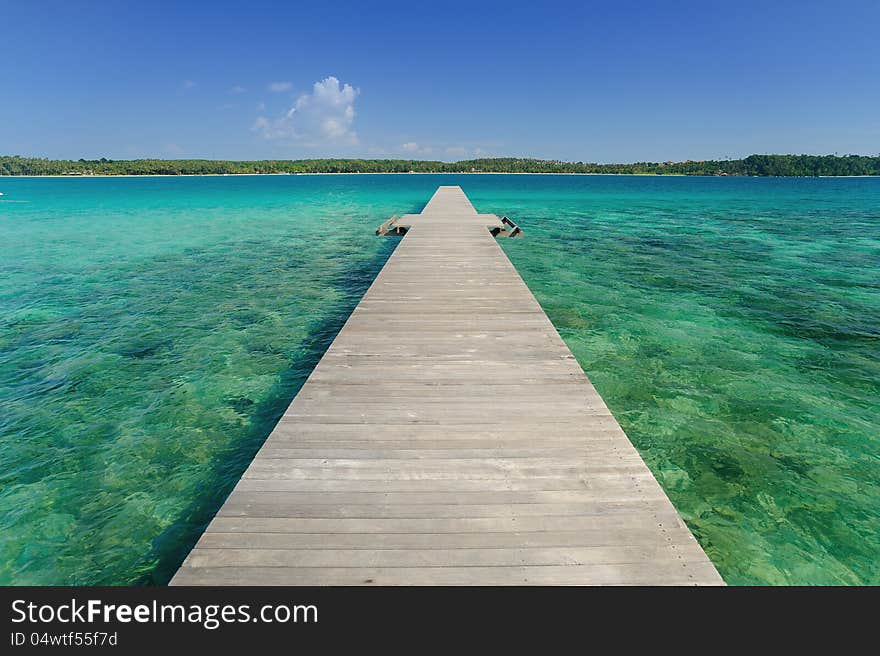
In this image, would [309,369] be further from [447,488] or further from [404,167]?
[404,167]

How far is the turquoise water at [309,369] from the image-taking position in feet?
14.5

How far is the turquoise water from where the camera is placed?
4410 millimetres

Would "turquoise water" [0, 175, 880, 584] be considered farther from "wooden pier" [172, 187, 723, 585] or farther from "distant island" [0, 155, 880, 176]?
"distant island" [0, 155, 880, 176]

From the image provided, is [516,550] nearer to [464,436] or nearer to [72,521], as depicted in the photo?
[464,436]

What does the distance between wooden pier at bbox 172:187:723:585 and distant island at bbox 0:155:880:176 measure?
569ft

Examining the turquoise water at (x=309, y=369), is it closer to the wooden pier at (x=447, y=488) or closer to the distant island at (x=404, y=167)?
the wooden pier at (x=447, y=488)

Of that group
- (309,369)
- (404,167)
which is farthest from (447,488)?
(404,167)

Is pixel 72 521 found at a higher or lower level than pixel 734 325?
lower

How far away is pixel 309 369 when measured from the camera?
7949mm

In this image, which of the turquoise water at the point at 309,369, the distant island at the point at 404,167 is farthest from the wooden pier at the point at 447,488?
the distant island at the point at 404,167

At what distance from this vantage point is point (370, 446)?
13.1 feet

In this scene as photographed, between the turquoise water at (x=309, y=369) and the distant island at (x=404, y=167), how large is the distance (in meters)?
161
